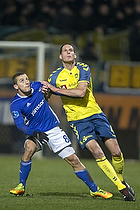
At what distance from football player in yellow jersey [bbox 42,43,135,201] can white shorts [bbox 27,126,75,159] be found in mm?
169

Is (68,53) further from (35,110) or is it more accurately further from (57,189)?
(57,189)

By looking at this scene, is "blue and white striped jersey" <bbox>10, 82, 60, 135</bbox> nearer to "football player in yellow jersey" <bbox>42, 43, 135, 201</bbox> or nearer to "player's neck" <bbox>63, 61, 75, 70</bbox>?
"football player in yellow jersey" <bbox>42, 43, 135, 201</bbox>

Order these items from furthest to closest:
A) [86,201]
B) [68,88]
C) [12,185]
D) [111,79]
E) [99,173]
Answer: [111,79] < [99,173] < [12,185] < [68,88] < [86,201]

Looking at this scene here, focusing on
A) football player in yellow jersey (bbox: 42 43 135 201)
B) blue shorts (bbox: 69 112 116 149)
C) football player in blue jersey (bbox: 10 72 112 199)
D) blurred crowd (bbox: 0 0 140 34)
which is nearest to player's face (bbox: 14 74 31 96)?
football player in blue jersey (bbox: 10 72 112 199)

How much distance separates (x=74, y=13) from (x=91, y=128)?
28.0ft

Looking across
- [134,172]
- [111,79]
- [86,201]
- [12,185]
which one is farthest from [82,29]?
[86,201]

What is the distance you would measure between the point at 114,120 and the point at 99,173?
279cm

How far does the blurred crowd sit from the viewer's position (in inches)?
547

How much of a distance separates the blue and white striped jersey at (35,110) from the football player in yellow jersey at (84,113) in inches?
6.0

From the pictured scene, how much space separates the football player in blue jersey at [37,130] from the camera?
5.89 metres

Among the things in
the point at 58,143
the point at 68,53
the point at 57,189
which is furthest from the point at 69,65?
the point at 57,189

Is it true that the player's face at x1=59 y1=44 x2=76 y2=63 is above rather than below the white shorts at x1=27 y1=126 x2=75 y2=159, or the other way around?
above

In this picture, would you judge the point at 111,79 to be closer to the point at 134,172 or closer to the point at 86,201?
the point at 134,172

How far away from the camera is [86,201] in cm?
562
